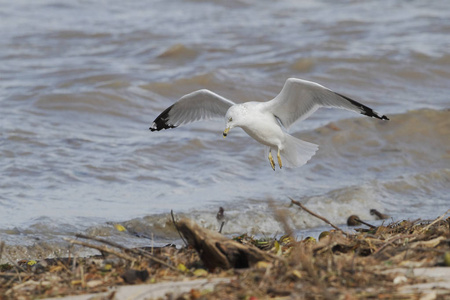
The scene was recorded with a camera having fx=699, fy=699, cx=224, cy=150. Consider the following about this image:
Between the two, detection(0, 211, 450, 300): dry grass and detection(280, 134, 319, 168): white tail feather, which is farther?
detection(280, 134, 319, 168): white tail feather

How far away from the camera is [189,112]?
6.38 metres

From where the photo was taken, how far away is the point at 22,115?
9.95 metres

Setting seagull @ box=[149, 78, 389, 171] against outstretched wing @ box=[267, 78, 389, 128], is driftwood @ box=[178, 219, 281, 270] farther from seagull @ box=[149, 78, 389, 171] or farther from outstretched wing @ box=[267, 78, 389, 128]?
outstretched wing @ box=[267, 78, 389, 128]

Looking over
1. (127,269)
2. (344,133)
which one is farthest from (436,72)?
(127,269)

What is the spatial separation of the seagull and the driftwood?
78.2 inches

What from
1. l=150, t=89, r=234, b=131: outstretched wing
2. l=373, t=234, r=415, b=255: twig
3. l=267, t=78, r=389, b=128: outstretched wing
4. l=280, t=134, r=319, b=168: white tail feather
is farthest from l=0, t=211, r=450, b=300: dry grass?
l=150, t=89, r=234, b=131: outstretched wing

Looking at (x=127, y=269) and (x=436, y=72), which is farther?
(x=436, y=72)

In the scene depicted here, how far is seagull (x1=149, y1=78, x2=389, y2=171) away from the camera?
559 centimetres

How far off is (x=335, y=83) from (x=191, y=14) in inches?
255

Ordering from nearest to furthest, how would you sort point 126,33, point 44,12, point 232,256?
point 232,256, point 126,33, point 44,12

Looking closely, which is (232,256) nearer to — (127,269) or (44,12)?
(127,269)

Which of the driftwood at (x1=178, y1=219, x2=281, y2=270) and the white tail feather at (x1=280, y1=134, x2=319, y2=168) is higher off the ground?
the driftwood at (x1=178, y1=219, x2=281, y2=270)

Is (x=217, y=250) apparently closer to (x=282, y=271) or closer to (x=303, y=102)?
(x=282, y=271)

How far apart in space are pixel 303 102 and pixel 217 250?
8.80ft
